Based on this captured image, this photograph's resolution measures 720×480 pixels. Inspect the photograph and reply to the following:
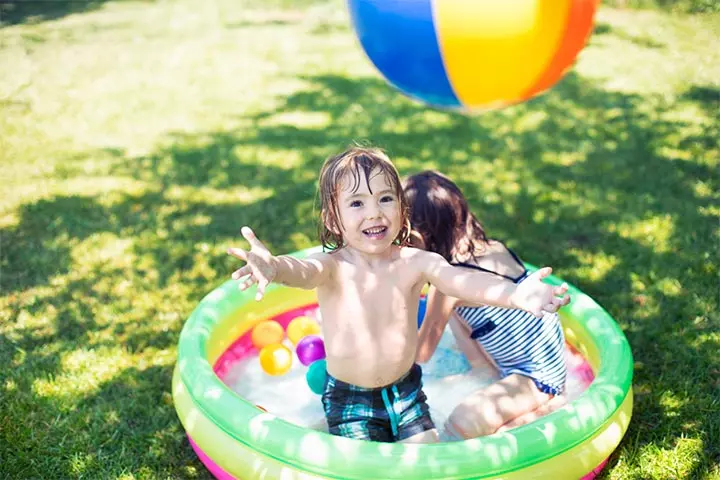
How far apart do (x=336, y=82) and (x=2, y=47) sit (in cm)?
436

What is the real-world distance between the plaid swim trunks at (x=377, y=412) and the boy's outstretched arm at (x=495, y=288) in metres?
0.50

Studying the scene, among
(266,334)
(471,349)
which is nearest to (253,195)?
(266,334)

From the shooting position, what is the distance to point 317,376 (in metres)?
3.25

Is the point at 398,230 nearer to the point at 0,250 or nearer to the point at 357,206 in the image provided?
the point at 357,206

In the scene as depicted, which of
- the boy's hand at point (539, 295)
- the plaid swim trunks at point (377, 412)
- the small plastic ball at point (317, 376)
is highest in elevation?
Answer: the boy's hand at point (539, 295)

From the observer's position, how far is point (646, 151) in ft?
19.3

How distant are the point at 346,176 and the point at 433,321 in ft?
2.96

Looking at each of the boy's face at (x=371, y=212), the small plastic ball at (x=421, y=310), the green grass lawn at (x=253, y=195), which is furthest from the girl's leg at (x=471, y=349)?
the boy's face at (x=371, y=212)

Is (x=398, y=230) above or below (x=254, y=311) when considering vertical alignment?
above

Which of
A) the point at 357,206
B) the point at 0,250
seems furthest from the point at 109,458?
the point at 0,250

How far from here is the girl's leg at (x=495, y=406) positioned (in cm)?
296

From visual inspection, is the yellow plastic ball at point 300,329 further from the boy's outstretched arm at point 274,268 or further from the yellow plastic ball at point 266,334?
the boy's outstretched arm at point 274,268

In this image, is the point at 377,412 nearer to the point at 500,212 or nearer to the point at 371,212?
the point at 371,212

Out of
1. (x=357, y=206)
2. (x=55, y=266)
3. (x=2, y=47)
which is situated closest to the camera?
(x=357, y=206)
